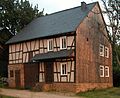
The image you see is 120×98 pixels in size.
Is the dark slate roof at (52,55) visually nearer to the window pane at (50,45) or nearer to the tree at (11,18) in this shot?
the window pane at (50,45)

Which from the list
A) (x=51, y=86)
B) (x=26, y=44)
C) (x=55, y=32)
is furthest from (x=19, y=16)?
(x=51, y=86)

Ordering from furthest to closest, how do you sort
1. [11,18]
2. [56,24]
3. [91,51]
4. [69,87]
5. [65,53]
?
[11,18] < [56,24] < [91,51] < [65,53] < [69,87]

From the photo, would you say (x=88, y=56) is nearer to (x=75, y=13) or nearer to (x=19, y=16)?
(x=75, y=13)

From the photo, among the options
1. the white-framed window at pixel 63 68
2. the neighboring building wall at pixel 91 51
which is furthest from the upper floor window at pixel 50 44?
the neighboring building wall at pixel 91 51

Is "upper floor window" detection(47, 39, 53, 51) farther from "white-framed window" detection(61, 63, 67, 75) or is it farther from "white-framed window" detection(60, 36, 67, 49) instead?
"white-framed window" detection(61, 63, 67, 75)

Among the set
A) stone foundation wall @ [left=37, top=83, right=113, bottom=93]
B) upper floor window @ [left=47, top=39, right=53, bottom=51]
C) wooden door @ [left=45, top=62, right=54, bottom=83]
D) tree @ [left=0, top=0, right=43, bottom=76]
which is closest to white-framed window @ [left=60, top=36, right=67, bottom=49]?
upper floor window @ [left=47, top=39, right=53, bottom=51]

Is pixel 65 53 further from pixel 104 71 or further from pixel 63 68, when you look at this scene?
pixel 104 71

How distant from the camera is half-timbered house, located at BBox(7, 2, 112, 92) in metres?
36.2

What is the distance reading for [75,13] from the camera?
41250 mm

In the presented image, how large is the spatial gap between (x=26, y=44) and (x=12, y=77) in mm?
4891

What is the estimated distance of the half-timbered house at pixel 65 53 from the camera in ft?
119

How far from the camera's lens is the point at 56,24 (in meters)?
41.1

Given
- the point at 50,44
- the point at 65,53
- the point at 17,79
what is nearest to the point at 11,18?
the point at 17,79

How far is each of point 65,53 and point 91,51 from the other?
15.6 ft
